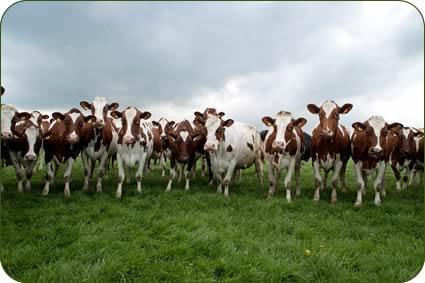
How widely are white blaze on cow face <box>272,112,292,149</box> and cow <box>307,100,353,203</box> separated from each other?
715 millimetres

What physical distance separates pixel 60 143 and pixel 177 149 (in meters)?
3.27

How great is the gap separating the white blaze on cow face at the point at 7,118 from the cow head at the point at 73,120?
1132 mm

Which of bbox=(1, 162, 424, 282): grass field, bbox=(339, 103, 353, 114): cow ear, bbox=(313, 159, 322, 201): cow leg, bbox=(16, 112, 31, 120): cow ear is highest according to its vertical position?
bbox=(339, 103, 353, 114): cow ear

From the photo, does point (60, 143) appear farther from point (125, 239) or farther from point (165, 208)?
point (125, 239)

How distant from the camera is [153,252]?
5.59 m

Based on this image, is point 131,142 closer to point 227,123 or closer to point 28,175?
point 227,123

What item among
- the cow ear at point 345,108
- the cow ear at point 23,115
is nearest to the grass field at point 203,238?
the cow ear at point 23,115

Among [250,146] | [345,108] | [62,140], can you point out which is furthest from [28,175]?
[345,108]

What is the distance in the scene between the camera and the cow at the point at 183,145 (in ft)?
36.6

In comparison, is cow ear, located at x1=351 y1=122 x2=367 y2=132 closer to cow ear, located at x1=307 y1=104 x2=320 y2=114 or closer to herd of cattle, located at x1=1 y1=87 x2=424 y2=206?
herd of cattle, located at x1=1 y1=87 x2=424 y2=206

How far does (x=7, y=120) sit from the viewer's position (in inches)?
358

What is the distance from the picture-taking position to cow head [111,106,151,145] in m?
10.2

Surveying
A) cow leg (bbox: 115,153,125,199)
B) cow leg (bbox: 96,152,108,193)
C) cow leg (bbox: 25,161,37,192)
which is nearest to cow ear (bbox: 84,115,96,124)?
cow leg (bbox: 96,152,108,193)

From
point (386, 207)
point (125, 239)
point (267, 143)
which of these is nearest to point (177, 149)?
point (267, 143)
